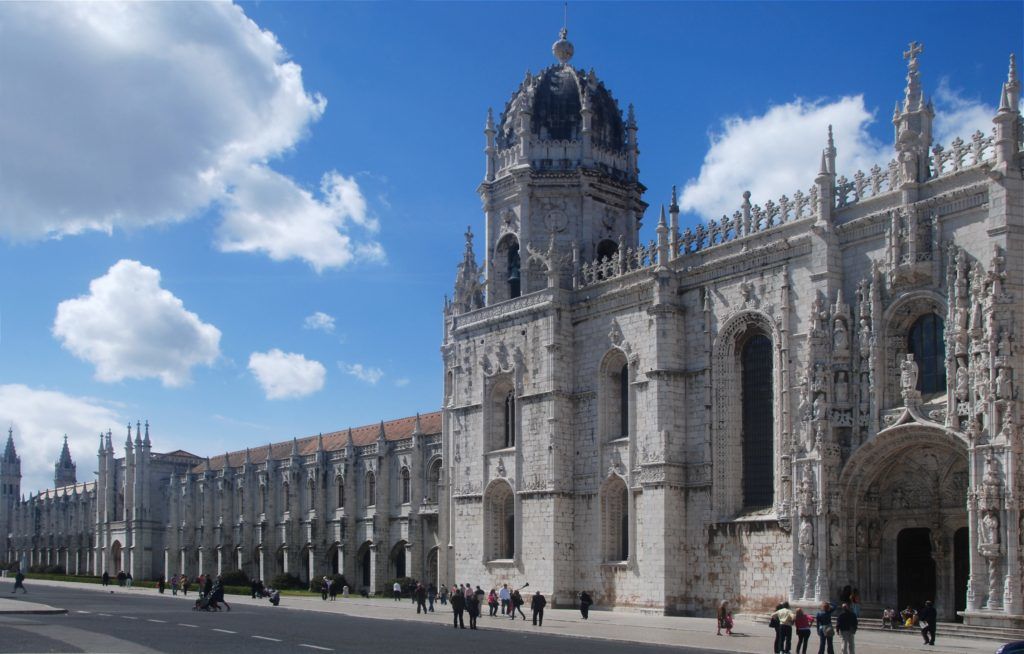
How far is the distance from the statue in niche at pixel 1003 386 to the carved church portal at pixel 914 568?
5160mm

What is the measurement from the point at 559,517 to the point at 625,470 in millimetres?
3238

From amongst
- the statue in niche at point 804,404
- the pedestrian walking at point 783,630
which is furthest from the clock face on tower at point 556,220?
the pedestrian walking at point 783,630

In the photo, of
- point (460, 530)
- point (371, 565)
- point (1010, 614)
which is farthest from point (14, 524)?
point (1010, 614)

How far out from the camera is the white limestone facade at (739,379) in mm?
29688

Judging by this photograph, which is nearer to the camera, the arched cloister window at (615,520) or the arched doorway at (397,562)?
the arched cloister window at (615,520)

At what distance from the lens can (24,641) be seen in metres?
24.6

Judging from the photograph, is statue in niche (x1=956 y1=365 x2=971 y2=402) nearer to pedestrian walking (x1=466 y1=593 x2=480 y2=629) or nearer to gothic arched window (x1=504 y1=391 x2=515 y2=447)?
pedestrian walking (x1=466 y1=593 x2=480 y2=629)

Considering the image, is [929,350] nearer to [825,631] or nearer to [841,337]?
[841,337]

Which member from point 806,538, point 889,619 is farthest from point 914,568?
point 806,538

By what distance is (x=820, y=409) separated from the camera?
107 ft

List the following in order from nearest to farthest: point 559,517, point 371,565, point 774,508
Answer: point 774,508 < point 559,517 < point 371,565

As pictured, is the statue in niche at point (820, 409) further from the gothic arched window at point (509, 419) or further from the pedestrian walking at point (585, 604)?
the gothic arched window at point (509, 419)

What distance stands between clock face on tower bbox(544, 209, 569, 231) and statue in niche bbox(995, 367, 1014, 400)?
19.8m

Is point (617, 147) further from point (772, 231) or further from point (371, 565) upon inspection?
point (371, 565)
